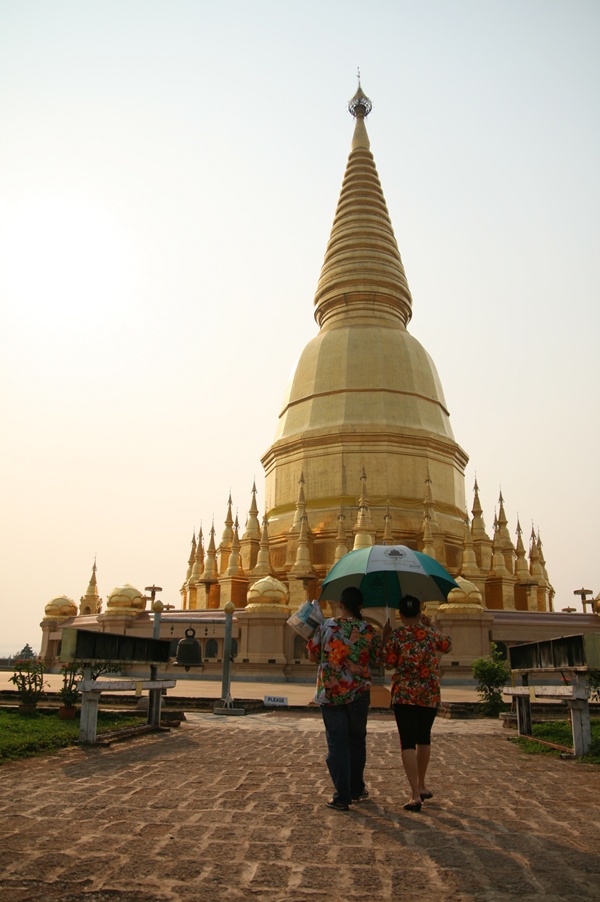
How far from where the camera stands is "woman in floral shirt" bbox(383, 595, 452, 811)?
6434 mm

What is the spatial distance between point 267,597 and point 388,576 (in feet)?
63.9

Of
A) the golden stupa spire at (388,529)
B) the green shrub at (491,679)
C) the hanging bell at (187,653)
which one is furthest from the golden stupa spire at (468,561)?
the hanging bell at (187,653)

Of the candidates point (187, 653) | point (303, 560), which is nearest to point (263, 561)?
point (303, 560)

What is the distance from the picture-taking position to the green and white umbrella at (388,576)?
7.75m

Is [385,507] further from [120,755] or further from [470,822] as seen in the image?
[470,822]

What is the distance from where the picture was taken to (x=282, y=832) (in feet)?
16.8

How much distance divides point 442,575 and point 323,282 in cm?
3533

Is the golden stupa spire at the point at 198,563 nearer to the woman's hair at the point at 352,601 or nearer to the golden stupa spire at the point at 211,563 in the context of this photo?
the golden stupa spire at the point at 211,563

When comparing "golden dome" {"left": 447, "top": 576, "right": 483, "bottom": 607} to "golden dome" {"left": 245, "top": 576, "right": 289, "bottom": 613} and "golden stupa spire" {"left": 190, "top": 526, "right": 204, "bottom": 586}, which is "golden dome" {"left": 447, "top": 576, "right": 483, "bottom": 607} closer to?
"golden dome" {"left": 245, "top": 576, "right": 289, "bottom": 613}

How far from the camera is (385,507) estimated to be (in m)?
34.3

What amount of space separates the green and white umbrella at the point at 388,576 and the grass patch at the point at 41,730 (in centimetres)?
375

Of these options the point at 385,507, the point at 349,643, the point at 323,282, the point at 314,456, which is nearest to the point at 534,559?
the point at 385,507

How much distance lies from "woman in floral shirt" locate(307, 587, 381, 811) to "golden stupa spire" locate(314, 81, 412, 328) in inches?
1373

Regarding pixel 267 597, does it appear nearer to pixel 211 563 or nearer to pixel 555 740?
pixel 211 563
